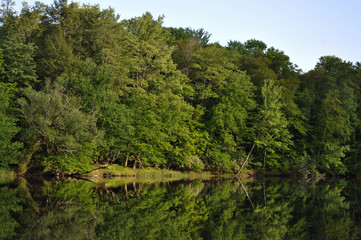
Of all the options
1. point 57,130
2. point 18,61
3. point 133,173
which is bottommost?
point 133,173

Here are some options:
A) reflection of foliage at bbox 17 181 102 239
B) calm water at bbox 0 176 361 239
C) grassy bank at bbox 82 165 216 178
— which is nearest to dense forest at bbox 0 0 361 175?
grassy bank at bbox 82 165 216 178

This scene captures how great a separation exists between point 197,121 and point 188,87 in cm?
485

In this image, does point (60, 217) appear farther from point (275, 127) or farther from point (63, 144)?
point (275, 127)

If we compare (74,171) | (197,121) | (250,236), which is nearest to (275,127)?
(197,121)

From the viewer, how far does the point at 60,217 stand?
14906mm

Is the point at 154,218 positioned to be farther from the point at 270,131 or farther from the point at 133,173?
the point at 270,131

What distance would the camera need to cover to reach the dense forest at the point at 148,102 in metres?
33.5

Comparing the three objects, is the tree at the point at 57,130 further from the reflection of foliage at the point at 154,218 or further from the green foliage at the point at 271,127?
the green foliage at the point at 271,127

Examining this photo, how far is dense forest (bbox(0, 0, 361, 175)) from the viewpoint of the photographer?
33.5 metres

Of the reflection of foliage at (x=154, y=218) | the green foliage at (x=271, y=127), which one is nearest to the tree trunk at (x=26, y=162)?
the reflection of foliage at (x=154, y=218)

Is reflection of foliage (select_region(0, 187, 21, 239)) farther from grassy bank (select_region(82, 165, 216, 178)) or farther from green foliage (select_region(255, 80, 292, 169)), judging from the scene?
green foliage (select_region(255, 80, 292, 169))

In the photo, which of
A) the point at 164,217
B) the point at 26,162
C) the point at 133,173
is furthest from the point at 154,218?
the point at 133,173

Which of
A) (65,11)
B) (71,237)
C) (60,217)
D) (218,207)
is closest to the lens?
(71,237)

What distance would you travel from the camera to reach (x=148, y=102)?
44.8 meters
